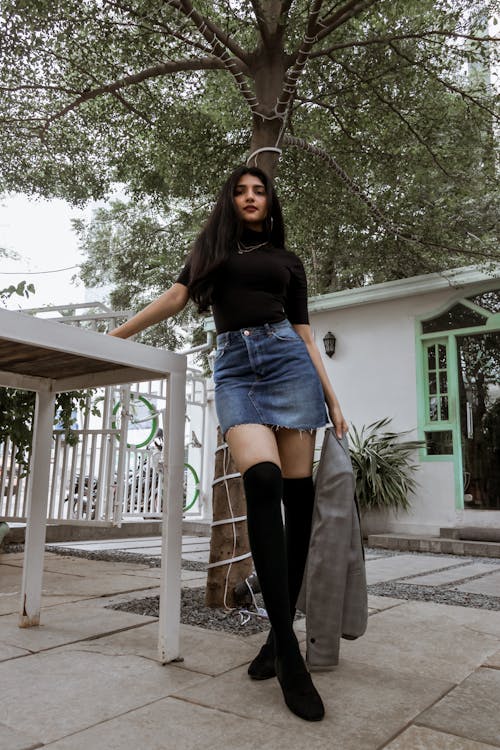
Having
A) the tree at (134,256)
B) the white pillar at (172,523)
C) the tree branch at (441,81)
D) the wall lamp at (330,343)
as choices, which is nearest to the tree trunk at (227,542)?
the white pillar at (172,523)

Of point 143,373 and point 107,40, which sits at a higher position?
point 107,40

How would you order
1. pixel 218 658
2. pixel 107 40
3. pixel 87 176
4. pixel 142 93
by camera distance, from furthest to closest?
pixel 87 176
pixel 142 93
pixel 107 40
pixel 218 658

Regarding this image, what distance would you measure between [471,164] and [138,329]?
13.5 feet

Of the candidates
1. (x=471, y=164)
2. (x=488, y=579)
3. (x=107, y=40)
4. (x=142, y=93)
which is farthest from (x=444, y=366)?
(x=107, y=40)

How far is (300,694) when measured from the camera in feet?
4.24

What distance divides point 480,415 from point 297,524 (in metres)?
4.98

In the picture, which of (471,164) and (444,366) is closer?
(471,164)

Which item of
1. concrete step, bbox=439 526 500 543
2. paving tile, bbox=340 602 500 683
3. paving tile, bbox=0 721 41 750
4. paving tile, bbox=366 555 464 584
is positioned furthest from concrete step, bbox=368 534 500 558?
paving tile, bbox=0 721 41 750

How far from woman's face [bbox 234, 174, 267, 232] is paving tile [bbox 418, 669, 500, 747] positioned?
4.49 feet

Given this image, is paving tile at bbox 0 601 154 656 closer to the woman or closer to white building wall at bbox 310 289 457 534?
the woman

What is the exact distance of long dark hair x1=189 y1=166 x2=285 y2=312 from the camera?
5.54 feet

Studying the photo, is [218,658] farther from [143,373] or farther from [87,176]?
[87,176]

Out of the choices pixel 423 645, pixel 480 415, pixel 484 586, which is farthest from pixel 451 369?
pixel 423 645

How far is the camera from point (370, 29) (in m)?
4.37
